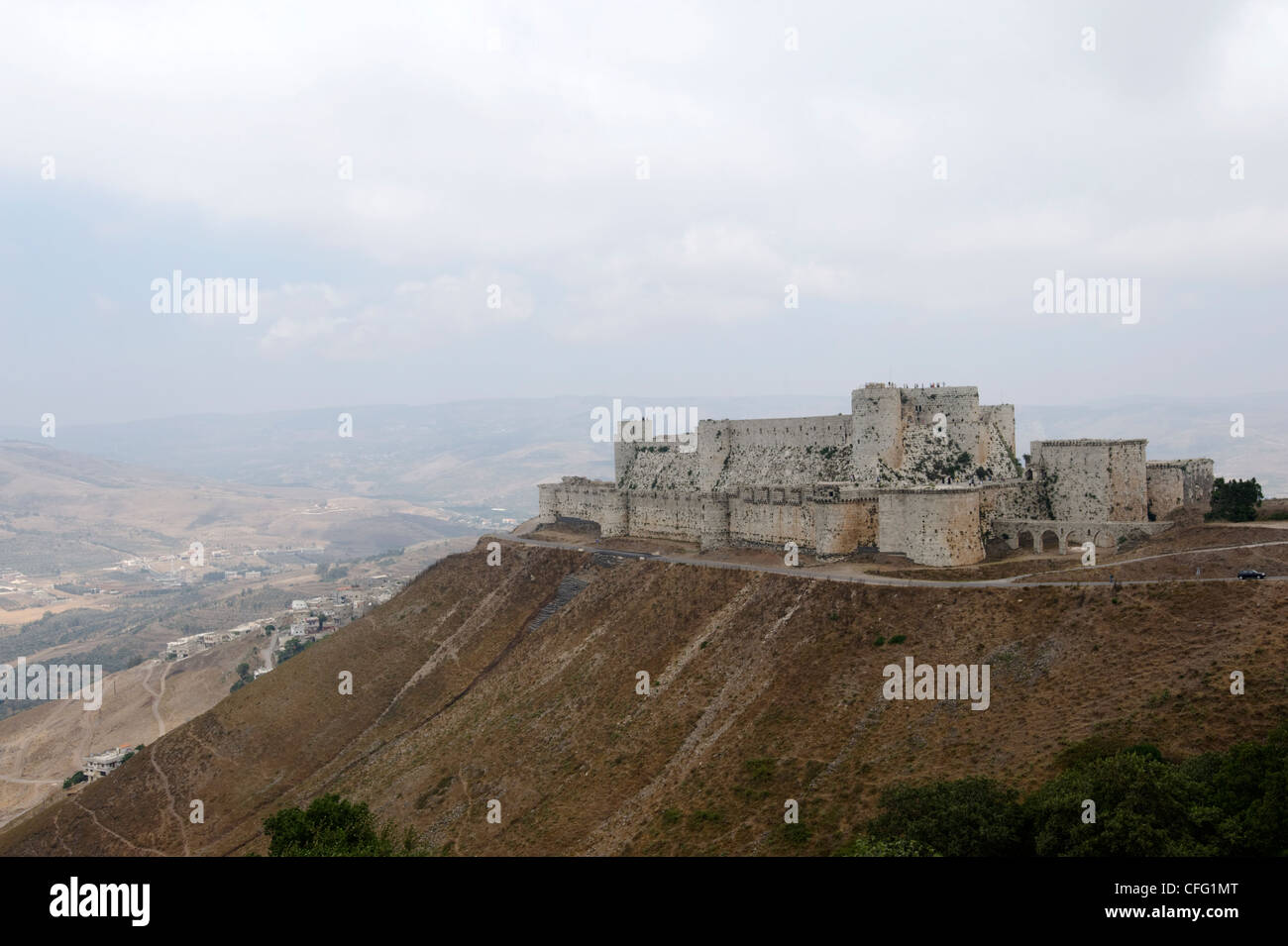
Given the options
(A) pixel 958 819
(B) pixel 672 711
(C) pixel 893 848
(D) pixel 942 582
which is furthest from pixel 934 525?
(C) pixel 893 848

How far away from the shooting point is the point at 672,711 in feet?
155

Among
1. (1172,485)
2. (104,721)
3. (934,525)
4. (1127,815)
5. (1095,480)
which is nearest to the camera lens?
(1127,815)

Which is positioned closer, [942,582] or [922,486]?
[942,582]

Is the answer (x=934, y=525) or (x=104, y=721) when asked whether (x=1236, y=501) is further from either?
(x=104, y=721)

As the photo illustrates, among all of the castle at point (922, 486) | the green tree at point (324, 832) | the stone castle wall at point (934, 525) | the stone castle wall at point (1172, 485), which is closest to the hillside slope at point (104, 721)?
the green tree at point (324, 832)

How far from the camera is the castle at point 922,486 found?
54656 mm

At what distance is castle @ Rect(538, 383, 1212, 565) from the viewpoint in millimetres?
54656

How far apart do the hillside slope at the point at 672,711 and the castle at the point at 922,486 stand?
7379 mm

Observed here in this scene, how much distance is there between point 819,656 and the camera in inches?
1762

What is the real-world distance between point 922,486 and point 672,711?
21.8 metres

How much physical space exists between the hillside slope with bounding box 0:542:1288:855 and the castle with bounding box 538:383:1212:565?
738 centimetres

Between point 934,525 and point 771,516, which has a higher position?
point 771,516
